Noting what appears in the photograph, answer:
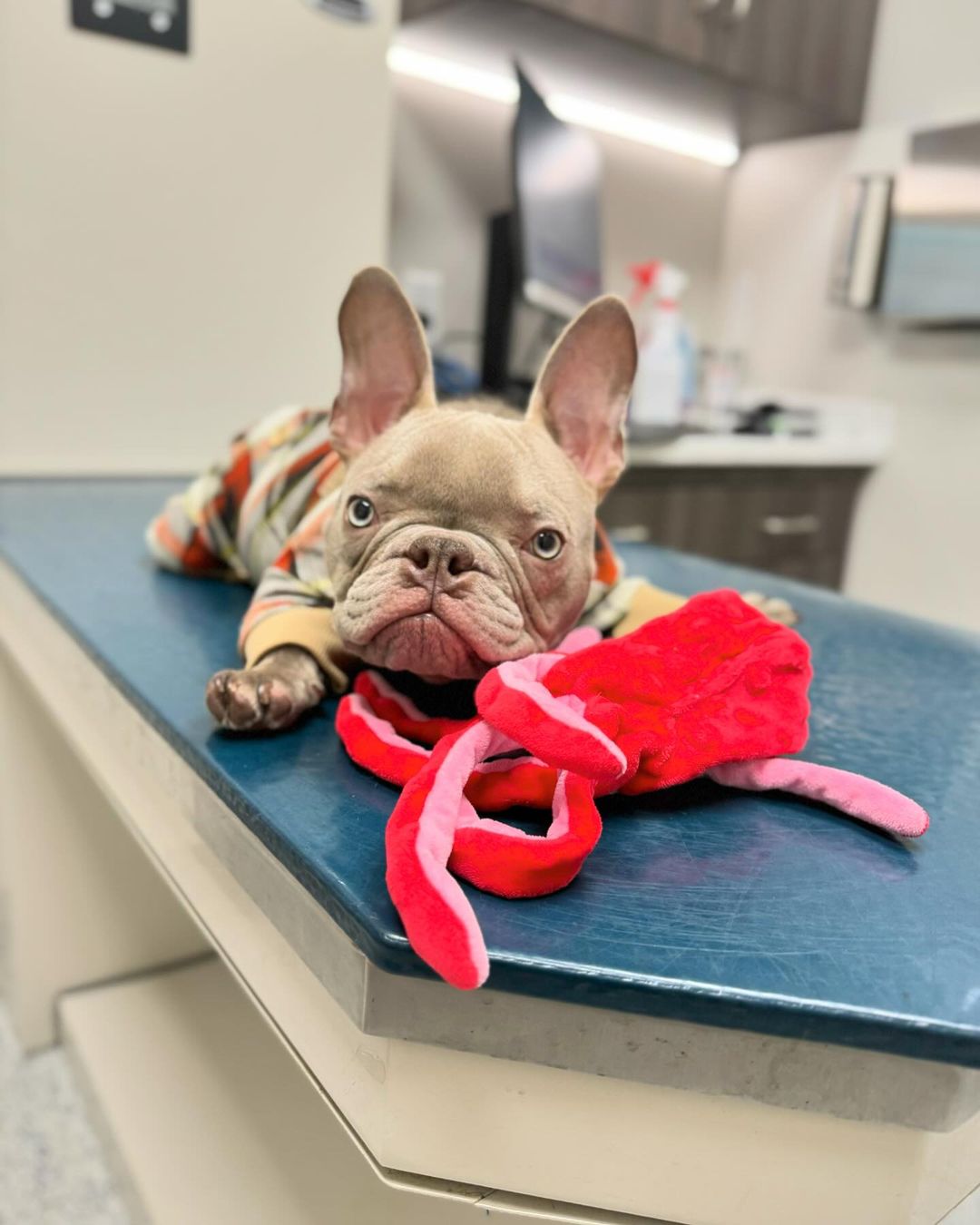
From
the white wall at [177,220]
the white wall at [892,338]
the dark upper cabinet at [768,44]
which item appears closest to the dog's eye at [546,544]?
the white wall at [177,220]

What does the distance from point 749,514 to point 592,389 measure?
5.19 ft

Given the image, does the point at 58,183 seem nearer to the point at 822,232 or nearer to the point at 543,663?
the point at 543,663

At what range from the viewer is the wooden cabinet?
1.92m

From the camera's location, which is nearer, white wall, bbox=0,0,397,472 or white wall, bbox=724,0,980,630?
white wall, bbox=0,0,397,472

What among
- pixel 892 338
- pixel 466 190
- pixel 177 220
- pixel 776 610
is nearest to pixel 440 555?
pixel 776 610

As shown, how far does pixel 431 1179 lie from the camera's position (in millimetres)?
444

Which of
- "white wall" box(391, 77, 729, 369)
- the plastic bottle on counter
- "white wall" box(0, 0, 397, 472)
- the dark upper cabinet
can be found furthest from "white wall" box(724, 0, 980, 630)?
"white wall" box(0, 0, 397, 472)

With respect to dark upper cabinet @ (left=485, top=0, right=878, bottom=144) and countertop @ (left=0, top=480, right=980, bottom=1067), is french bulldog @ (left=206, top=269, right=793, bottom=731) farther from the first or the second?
dark upper cabinet @ (left=485, top=0, right=878, bottom=144)

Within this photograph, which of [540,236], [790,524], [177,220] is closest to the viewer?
[177,220]

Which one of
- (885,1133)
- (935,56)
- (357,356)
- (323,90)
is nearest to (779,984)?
(885,1133)

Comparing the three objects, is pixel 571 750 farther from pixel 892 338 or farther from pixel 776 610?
pixel 892 338

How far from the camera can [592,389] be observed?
2.08 ft

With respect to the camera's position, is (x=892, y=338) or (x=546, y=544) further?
(x=892, y=338)

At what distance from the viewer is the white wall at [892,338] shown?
7.13 ft
